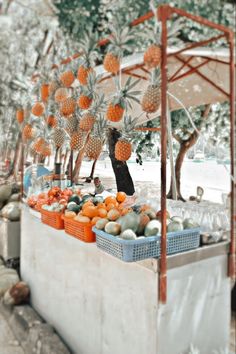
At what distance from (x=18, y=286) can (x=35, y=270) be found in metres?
0.26

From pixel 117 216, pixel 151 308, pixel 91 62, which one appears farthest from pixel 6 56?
pixel 151 308

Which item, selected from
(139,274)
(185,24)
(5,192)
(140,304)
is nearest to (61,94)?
(139,274)

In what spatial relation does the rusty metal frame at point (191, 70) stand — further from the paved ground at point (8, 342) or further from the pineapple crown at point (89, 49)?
the paved ground at point (8, 342)

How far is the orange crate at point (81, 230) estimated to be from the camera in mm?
1989

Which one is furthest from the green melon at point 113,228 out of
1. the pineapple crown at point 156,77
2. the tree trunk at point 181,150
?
the tree trunk at point 181,150

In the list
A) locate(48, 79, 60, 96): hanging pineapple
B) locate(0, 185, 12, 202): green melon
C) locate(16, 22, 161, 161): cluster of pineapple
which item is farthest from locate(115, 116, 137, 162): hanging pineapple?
locate(0, 185, 12, 202): green melon

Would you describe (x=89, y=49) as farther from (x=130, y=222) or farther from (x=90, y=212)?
(x=130, y=222)

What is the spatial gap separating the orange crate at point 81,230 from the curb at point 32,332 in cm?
84

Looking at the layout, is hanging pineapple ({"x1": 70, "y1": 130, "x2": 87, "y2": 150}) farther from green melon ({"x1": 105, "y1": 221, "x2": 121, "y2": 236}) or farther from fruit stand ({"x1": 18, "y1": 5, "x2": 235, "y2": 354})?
green melon ({"x1": 105, "y1": 221, "x2": 121, "y2": 236})

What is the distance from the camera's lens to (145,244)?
1.64 meters

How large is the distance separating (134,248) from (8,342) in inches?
68.7

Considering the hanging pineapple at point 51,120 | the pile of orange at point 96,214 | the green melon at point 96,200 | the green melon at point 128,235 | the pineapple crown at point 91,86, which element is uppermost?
the pineapple crown at point 91,86

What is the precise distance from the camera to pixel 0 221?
4.01 m

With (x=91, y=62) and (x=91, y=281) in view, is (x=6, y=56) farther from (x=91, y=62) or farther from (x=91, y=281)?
(x=91, y=281)
